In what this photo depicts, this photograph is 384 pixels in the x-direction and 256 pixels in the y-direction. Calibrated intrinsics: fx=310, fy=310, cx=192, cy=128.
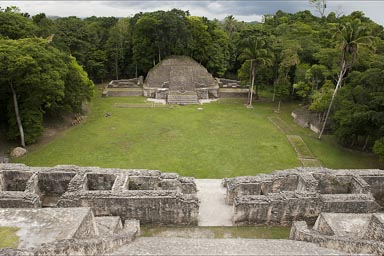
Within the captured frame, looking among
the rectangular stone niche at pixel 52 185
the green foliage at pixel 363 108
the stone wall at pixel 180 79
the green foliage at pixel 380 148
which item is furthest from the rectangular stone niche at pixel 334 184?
the stone wall at pixel 180 79

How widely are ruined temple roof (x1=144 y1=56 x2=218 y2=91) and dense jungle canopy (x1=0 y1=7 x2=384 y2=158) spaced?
2296 millimetres

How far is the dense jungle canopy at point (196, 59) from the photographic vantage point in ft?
73.0

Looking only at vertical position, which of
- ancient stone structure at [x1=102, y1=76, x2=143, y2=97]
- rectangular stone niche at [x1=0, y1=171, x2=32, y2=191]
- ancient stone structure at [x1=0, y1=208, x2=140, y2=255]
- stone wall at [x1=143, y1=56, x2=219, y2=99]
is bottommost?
rectangular stone niche at [x1=0, y1=171, x2=32, y2=191]

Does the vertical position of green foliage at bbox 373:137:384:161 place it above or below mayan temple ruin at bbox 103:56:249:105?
below

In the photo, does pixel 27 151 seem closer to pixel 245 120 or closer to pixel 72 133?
pixel 72 133

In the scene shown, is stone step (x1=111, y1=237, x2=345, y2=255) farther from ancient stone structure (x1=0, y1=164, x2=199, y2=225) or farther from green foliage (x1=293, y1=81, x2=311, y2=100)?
green foliage (x1=293, y1=81, x2=311, y2=100)

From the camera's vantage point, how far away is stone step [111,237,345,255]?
11.0 m

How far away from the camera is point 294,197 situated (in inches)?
612

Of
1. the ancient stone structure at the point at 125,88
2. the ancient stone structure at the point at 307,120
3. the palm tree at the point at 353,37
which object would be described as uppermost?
the palm tree at the point at 353,37

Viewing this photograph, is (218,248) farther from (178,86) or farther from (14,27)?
(178,86)

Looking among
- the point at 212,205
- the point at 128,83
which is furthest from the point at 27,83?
the point at 128,83

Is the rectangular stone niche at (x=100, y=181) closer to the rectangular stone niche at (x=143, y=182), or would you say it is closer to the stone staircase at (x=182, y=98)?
the rectangular stone niche at (x=143, y=182)

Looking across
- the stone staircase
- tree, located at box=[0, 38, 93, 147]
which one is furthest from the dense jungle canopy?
the stone staircase

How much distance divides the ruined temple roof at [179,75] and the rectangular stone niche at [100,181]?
23.5m
